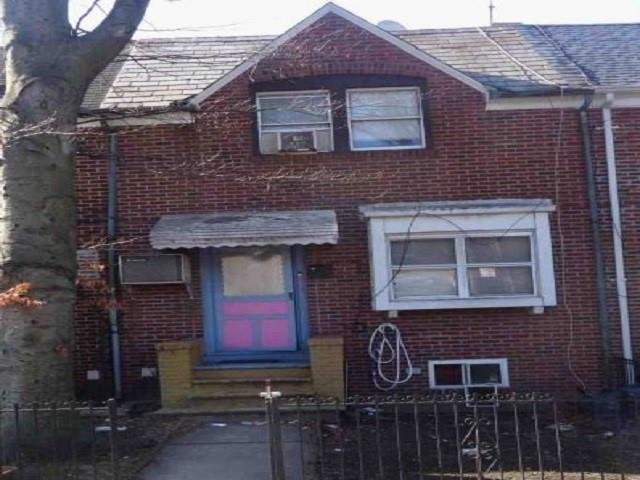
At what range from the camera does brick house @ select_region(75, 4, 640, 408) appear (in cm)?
1052

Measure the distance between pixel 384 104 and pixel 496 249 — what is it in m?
2.68

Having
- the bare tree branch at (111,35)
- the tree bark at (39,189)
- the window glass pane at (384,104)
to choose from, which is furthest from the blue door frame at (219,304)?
the bare tree branch at (111,35)

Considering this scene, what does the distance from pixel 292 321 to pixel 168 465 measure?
4141 millimetres

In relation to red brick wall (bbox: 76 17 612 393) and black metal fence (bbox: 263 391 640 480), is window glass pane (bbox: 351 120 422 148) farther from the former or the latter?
black metal fence (bbox: 263 391 640 480)

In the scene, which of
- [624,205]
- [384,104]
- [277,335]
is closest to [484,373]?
[277,335]

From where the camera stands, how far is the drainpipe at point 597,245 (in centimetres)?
1046

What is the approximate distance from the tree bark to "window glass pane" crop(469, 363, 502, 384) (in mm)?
5703

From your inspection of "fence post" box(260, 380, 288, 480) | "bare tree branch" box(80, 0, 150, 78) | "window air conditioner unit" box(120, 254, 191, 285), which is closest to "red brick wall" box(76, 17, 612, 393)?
"window air conditioner unit" box(120, 254, 191, 285)

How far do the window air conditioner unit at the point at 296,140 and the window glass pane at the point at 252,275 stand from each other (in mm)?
1535

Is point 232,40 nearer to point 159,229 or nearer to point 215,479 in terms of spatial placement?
point 159,229

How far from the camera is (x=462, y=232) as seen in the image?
10555 millimetres

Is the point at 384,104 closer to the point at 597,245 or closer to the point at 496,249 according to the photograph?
the point at 496,249

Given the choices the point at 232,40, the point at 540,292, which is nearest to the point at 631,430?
the point at 540,292

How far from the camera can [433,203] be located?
1066cm
